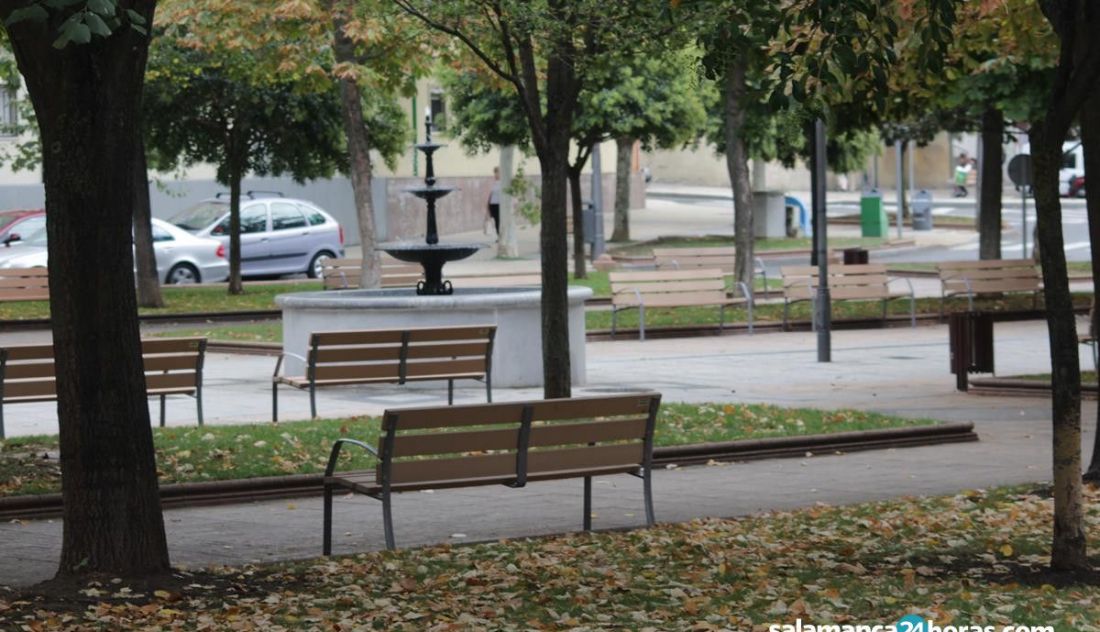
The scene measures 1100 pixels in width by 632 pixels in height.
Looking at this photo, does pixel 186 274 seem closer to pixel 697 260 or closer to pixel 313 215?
pixel 313 215

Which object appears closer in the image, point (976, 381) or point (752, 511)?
point (752, 511)

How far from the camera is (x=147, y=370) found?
14.8 metres

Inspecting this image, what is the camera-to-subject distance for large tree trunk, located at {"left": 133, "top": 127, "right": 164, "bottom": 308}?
93.5 ft

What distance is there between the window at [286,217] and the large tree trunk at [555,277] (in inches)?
933

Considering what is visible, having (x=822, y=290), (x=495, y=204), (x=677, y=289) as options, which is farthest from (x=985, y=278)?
(x=495, y=204)

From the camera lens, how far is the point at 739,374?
20.0 metres

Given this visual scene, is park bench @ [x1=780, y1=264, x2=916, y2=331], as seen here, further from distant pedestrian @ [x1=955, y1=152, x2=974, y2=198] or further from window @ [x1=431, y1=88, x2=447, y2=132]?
distant pedestrian @ [x1=955, y1=152, x2=974, y2=198]

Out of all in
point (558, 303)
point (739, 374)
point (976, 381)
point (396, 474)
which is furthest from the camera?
point (739, 374)

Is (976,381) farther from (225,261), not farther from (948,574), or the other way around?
(225,261)

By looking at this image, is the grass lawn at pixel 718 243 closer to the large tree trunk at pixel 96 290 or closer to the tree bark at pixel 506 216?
the tree bark at pixel 506 216

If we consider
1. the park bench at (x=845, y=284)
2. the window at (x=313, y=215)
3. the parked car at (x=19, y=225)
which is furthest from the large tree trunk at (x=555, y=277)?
the window at (x=313, y=215)

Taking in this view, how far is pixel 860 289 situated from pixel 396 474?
17.9 m

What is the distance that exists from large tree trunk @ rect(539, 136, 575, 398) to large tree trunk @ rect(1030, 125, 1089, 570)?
18.3 feet

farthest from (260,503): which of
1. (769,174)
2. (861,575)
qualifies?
(769,174)
